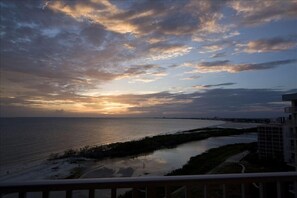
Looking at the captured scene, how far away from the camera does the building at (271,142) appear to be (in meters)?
35.1

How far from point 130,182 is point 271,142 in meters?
38.8

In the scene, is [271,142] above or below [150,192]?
below

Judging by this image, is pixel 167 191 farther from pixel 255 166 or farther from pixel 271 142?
pixel 271 142

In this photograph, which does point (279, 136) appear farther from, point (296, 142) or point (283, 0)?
point (283, 0)

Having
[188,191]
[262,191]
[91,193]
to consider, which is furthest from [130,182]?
[262,191]

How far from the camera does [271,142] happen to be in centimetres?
3631

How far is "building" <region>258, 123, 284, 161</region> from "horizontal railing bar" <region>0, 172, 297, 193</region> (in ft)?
118

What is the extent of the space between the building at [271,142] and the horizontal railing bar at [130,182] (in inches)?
1421

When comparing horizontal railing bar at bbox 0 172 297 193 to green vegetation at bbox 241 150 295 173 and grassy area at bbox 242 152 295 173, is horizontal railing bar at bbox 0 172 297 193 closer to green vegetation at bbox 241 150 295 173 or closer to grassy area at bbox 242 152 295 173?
grassy area at bbox 242 152 295 173

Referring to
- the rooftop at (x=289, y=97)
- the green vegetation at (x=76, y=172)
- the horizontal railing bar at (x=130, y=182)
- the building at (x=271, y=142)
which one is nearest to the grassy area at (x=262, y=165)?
the building at (x=271, y=142)

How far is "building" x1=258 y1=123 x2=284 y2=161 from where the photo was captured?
1382 inches

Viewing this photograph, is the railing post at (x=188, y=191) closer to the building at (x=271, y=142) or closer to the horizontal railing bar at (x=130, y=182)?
the horizontal railing bar at (x=130, y=182)

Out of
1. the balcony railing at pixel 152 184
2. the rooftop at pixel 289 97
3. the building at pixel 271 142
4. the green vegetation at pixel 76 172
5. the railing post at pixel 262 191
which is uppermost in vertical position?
the rooftop at pixel 289 97

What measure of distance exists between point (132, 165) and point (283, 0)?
2648 cm
